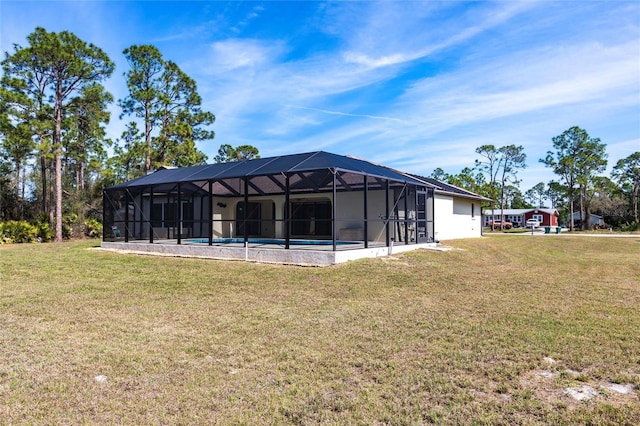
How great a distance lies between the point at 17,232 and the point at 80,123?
6.48m

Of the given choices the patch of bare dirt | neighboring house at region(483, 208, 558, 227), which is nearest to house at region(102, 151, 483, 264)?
the patch of bare dirt

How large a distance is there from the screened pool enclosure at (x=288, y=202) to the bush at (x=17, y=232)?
5522 mm

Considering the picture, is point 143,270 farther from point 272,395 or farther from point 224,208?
point 224,208

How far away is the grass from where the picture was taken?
288 centimetres

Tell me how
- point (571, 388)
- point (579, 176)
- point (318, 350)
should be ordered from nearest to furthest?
point (571, 388) < point (318, 350) < point (579, 176)

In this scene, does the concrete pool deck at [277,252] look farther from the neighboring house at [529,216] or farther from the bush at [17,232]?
the neighboring house at [529,216]

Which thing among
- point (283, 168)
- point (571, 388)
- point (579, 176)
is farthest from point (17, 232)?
point (579, 176)

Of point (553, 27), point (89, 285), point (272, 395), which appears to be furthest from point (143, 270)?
point (553, 27)

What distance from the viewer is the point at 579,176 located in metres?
40.7

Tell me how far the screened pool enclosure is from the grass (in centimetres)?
398

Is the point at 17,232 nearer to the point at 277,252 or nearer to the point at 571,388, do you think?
the point at 277,252

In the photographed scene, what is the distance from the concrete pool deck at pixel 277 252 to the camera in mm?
10078

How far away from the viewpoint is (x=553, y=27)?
10781 mm

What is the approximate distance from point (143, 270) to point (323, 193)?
8.08 metres
